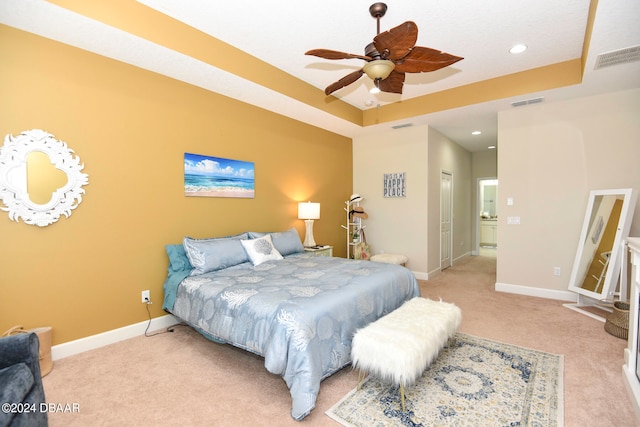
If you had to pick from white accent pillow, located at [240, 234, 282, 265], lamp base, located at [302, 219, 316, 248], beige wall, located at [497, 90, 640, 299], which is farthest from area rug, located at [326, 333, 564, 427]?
lamp base, located at [302, 219, 316, 248]

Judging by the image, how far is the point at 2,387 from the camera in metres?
1.27

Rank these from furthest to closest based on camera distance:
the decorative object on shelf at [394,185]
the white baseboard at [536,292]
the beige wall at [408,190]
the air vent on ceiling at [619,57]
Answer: the decorative object on shelf at [394,185]
the beige wall at [408,190]
the white baseboard at [536,292]
the air vent on ceiling at [619,57]

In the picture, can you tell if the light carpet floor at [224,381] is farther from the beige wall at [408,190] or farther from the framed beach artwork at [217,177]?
the beige wall at [408,190]

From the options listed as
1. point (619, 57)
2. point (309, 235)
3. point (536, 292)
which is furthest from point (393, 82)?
point (536, 292)

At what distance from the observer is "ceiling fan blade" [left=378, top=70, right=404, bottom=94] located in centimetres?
260

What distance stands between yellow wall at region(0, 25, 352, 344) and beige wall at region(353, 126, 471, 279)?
2.62 m

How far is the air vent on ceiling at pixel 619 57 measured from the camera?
276 cm

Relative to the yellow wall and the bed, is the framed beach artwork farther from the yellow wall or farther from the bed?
the bed

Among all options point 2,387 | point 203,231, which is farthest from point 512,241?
point 2,387

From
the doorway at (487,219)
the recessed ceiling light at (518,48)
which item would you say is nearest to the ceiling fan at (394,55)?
the recessed ceiling light at (518,48)

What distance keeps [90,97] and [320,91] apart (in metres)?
2.77

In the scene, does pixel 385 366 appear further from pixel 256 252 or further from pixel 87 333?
pixel 87 333

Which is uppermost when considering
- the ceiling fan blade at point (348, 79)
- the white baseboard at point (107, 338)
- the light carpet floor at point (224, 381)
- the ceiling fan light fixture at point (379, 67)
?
the ceiling fan blade at point (348, 79)

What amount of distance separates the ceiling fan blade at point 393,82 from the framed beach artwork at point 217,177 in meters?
2.12
